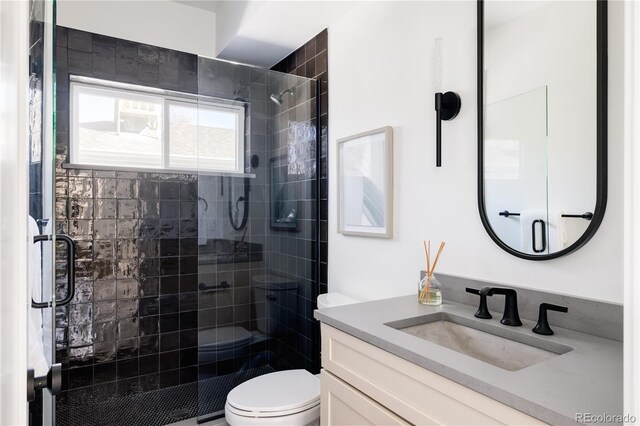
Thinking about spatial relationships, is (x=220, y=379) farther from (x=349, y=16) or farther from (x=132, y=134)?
(x=349, y=16)

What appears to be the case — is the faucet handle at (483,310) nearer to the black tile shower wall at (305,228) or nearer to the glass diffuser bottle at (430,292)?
the glass diffuser bottle at (430,292)

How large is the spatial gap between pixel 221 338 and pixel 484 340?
164cm

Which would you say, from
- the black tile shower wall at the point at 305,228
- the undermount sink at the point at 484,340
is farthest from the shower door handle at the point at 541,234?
the black tile shower wall at the point at 305,228

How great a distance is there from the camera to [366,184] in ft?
6.77

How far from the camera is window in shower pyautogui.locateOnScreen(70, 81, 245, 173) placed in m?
2.25

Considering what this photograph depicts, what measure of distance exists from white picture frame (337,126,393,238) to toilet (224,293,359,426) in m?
0.82

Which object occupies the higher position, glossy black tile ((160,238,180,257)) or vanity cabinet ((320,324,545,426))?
glossy black tile ((160,238,180,257))

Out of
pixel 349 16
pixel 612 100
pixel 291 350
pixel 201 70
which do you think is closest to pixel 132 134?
pixel 201 70

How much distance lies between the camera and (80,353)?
8.13ft

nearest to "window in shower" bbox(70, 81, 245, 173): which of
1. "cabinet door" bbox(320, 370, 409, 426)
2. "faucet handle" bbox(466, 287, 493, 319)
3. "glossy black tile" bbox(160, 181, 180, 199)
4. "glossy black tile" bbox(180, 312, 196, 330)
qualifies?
"glossy black tile" bbox(160, 181, 180, 199)

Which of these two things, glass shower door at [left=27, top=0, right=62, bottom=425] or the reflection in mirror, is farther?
the reflection in mirror

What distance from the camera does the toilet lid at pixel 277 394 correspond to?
1649 mm

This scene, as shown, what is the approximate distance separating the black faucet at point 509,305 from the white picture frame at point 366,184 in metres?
0.68

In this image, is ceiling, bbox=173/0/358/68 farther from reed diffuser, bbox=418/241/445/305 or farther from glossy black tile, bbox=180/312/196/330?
glossy black tile, bbox=180/312/196/330
